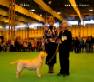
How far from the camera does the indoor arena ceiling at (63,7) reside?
26.4 m

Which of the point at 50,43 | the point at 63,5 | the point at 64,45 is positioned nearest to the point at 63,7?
the point at 63,5

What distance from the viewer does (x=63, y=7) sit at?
30.2 meters

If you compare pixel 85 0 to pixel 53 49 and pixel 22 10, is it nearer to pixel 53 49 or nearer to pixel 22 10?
pixel 22 10

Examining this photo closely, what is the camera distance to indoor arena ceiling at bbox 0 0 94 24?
26.4 m

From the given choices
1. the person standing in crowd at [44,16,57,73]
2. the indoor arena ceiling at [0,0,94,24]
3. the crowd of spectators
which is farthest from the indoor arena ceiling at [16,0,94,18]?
the person standing in crowd at [44,16,57,73]

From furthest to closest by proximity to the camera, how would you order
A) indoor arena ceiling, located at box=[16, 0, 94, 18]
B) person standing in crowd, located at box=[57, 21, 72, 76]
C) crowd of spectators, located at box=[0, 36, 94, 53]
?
indoor arena ceiling, located at box=[16, 0, 94, 18] < crowd of spectators, located at box=[0, 36, 94, 53] < person standing in crowd, located at box=[57, 21, 72, 76]

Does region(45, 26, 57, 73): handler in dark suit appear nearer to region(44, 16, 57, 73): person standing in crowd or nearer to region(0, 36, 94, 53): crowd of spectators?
region(44, 16, 57, 73): person standing in crowd

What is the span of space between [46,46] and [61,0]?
726 inches

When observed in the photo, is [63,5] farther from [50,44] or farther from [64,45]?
[64,45]

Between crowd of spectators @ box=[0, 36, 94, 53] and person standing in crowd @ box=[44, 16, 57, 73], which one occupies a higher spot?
person standing in crowd @ box=[44, 16, 57, 73]

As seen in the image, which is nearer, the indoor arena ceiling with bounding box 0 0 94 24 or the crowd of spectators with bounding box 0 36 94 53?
the crowd of spectators with bounding box 0 36 94 53

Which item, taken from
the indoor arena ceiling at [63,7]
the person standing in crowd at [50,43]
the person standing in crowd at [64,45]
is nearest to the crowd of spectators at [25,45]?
the indoor arena ceiling at [63,7]

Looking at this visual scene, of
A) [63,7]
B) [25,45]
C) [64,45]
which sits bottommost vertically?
[25,45]

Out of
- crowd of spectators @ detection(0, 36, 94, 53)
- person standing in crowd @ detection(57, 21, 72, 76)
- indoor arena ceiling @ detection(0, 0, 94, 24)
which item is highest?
indoor arena ceiling @ detection(0, 0, 94, 24)
